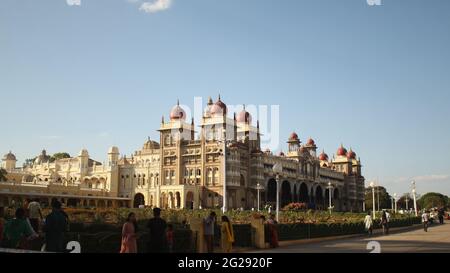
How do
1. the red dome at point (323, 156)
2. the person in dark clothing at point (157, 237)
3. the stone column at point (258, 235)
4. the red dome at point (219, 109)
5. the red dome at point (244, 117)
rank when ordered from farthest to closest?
1. the red dome at point (323, 156)
2. the red dome at point (244, 117)
3. the red dome at point (219, 109)
4. the stone column at point (258, 235)
5. the person in dark clothing at point (157, 237)

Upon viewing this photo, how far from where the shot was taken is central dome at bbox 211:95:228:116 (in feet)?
231

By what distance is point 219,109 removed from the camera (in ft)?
235

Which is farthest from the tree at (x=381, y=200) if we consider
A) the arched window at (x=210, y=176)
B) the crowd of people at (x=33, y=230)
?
the crowd of people at (x=33, y=230)

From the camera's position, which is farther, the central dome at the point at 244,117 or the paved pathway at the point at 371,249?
the central dome at the point at 244,117

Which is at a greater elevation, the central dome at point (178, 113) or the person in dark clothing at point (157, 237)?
the central dome at point (178, 113)

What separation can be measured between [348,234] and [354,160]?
98.5 meters

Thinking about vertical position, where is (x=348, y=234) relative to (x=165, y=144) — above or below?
below

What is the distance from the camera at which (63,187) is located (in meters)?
68.1

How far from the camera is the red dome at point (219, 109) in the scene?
232 feet

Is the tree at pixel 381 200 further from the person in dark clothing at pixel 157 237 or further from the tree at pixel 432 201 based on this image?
the person in dark clothing at pixel 157 237

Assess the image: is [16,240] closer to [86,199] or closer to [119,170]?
[86,199]

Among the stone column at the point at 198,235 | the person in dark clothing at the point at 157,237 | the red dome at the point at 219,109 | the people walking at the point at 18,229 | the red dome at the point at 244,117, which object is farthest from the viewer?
the red dome at the point at 244,117

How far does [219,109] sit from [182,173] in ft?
36.1
